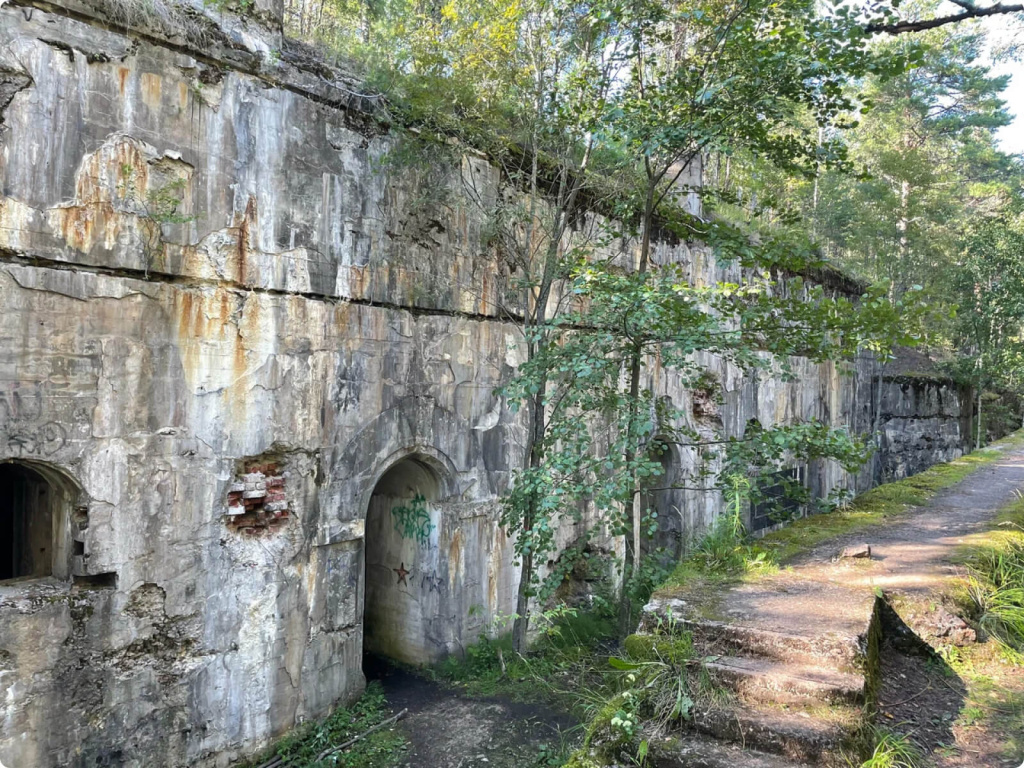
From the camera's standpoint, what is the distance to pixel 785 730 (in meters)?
2.87

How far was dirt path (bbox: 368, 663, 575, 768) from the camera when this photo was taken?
5293 mm

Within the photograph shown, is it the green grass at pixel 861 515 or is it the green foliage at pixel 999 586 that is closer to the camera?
the green foliage at pixel 999 586

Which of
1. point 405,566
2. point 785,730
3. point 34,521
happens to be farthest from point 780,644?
point 34,521

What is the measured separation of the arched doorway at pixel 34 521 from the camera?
4410 mm

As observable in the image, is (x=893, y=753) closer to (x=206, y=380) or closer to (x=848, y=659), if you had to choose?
(x=848, y=659)

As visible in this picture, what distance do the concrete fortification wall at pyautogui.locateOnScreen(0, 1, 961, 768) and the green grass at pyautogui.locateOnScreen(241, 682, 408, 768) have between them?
150 mm

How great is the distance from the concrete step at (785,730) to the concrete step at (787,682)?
0.07 metres

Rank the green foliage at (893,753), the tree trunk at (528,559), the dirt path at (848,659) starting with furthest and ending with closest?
the tree trunk at (528,559) → the dirt path at (848,659) → the green foliage at (893,753)

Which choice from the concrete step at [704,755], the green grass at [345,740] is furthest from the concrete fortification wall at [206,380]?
the concrete step at [704,755]

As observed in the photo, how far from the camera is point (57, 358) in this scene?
4.20 meters

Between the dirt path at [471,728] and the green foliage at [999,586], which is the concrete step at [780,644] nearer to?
the green foliage at [999,586]

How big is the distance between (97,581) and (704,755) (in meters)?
3.86

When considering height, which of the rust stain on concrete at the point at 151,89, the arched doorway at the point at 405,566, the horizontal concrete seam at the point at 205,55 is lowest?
the arched doorway at the point at 405,566

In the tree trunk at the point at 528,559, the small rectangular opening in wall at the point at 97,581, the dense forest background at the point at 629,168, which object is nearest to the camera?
the small rectangular opening in wall at the point at 97,581
